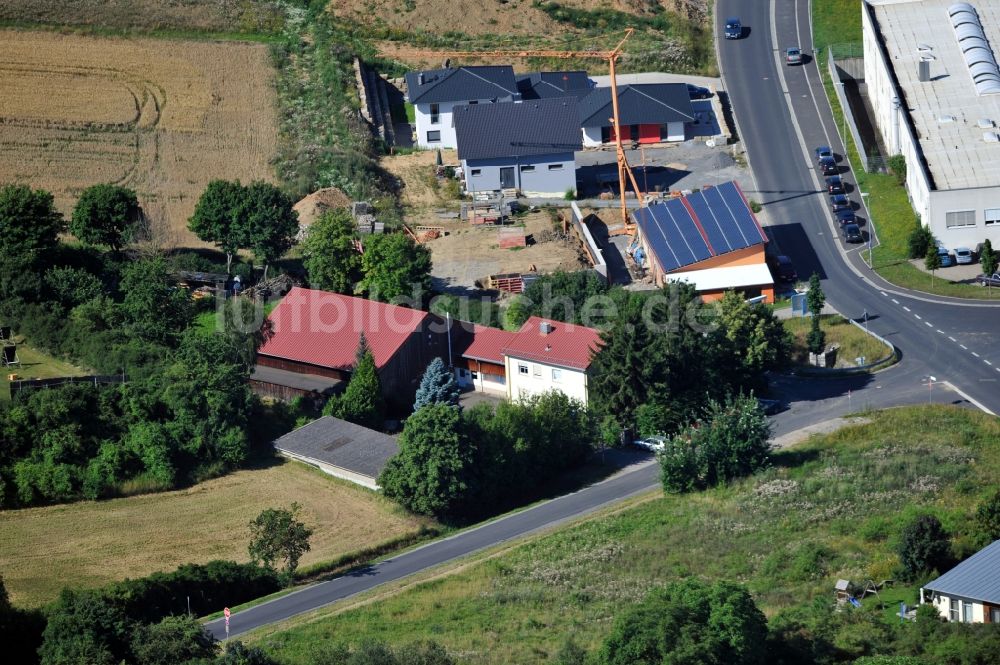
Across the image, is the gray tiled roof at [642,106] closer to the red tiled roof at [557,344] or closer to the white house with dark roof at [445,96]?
the white house with dark roof at [445,96]

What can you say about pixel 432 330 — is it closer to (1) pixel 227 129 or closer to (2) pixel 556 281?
(2) pixel 556 281

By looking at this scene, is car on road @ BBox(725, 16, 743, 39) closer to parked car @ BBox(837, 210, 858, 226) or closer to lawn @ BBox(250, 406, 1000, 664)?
parked car @ BBox(837, 210, 858, 226)

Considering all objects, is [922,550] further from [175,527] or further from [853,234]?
[853,234]

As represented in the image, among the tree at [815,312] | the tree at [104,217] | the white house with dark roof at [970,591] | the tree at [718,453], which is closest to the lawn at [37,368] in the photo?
the tree at [104,217]

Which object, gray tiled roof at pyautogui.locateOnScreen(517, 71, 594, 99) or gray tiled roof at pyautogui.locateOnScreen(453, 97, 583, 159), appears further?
gray tiled roof at pyautogui.locateOnScreen(517, 71, 594, 99)

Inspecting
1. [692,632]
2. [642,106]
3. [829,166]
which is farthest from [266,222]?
[692,632]

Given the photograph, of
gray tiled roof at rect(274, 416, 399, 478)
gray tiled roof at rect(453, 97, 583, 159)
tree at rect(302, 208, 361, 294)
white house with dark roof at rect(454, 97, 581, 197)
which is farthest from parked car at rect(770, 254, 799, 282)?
gray tiled roof at rect(274, 416, 399, 478)
